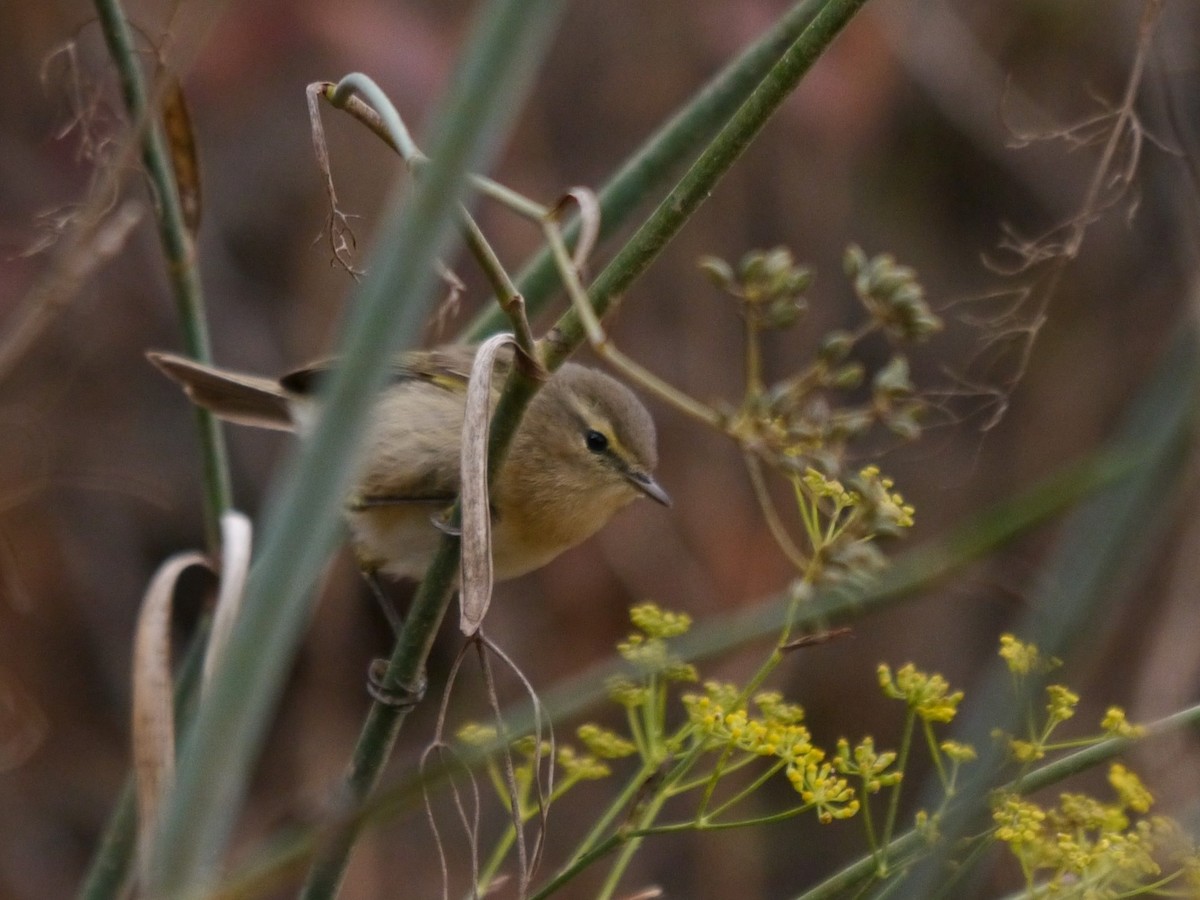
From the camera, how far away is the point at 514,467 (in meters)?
2.92

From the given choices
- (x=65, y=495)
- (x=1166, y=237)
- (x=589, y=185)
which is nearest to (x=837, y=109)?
(x=589, y=185)

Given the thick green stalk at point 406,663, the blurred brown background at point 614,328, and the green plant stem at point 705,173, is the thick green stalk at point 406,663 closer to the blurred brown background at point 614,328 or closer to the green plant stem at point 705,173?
the green plant stem at point 705,173

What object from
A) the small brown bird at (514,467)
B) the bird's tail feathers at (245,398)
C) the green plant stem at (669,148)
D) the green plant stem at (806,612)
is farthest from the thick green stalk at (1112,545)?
the bird's tail feathers at (245,398)

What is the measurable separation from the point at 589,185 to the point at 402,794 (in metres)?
4.82

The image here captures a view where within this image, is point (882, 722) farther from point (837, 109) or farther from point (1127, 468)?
point (1127, 468)

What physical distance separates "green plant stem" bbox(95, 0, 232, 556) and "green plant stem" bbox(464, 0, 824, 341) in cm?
44

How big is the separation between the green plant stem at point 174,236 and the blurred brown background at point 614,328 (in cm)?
277

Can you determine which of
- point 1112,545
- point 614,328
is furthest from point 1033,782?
point 614,328

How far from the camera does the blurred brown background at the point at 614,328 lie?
5.09 m

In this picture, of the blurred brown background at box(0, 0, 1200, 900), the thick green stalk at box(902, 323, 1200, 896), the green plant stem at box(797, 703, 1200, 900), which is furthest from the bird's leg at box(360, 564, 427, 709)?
the blurred brown background at box(0, 0, 1200, 900)

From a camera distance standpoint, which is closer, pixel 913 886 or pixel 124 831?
pixel 913 886

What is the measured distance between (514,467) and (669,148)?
110 cm

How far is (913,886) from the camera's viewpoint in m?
1.13

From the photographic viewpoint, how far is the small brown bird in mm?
2924
